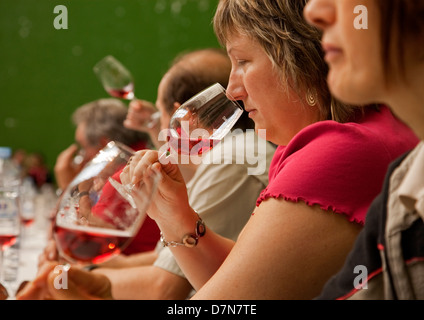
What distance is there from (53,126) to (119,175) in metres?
4.75

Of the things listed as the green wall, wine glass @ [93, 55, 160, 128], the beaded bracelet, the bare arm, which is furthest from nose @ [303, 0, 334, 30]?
the green wall

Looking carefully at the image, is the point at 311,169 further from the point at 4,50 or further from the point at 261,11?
the point at 4,50

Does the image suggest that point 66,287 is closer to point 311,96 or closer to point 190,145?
point 190,145

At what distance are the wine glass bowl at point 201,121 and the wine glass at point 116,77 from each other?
4.09 feet

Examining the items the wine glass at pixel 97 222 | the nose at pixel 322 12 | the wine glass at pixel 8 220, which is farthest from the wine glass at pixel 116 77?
the nose at pixel 322 12

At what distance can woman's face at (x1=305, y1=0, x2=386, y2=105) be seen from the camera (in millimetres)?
643

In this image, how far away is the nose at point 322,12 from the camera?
0.68 metres

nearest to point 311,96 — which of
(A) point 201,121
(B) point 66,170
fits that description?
(A) point 201,121

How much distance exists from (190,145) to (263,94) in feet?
0.60

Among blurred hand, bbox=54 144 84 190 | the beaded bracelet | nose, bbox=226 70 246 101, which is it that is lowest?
blurred hand, bbox=54 144 84 190

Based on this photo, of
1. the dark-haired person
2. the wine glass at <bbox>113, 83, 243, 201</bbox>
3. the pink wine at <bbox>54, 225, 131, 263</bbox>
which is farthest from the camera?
the wine glass at <bbox>113, 83, 243, 201</bbox>

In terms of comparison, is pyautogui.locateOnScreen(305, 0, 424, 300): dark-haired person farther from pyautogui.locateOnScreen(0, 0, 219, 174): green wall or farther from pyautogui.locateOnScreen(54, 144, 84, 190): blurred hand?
pyautogui.locateOnScreen(0, 0, 219, 174): green wall

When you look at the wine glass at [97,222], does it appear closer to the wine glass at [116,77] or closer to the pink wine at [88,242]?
the pink wine at [88,242]

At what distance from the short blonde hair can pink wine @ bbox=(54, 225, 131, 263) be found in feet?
1.75
